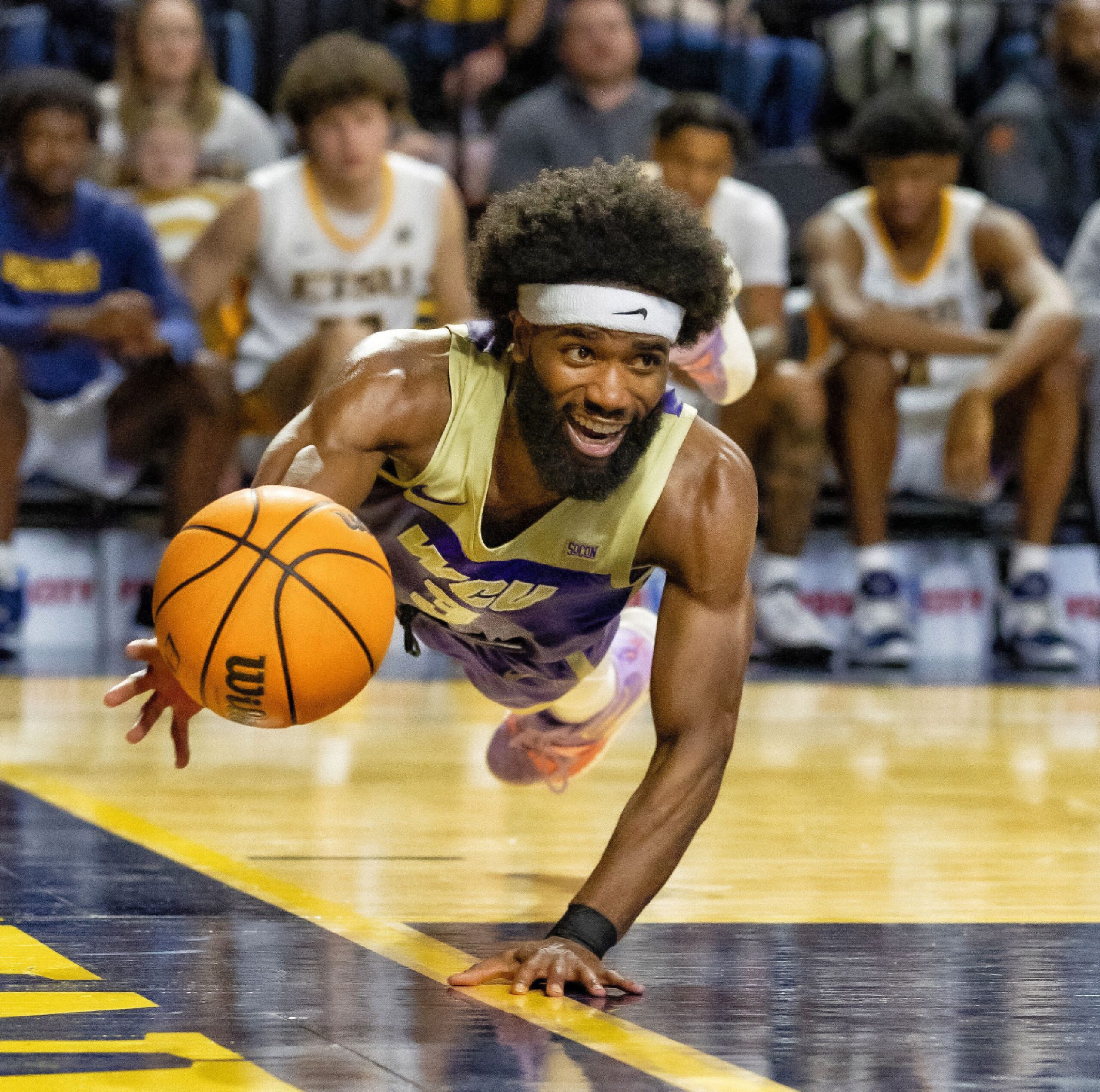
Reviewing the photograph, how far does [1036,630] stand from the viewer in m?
7.78

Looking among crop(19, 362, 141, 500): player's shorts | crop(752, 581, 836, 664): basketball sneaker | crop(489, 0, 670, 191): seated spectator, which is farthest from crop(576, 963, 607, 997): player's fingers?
crop(489, 0, 670, 191): seated spectator

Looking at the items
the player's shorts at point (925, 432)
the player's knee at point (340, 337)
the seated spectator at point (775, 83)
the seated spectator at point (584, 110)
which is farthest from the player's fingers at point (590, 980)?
the seated spectator at point (775, 83)

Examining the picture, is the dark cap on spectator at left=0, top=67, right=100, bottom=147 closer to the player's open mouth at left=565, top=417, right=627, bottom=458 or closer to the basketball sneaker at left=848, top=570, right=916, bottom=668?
the basketball sneaker at left=848, top=570, right=916, bottom=668

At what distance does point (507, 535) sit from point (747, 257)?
174 inches

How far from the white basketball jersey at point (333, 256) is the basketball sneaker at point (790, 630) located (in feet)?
5.54

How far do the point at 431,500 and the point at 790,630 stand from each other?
4.32 m

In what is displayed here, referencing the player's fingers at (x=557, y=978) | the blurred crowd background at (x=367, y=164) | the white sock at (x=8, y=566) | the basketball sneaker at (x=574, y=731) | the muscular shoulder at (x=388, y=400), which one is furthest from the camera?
the blurred crowd background at (x=367, y=164)

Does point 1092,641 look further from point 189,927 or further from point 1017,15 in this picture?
point 189,927

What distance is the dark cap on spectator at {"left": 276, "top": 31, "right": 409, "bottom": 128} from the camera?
7383 millimetres

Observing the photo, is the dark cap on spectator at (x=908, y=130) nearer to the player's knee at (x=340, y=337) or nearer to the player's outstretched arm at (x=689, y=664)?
the player's knee at (x=340, y=337)

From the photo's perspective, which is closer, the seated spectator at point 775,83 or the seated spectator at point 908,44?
the seated spectator at point 908,44

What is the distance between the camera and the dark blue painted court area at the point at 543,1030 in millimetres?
2520

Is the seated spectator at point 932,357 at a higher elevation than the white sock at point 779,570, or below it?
higher

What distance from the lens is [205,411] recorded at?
7434mm
